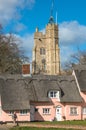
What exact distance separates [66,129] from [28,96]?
64.9 ft

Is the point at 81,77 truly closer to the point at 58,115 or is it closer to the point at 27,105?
the point at 58,115

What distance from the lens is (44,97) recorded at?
6688 centimetres

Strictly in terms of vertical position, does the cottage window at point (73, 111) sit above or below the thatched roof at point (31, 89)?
below

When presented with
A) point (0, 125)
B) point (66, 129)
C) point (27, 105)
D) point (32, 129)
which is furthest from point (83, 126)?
point (27, 105)

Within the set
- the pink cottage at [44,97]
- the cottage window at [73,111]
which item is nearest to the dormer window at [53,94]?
the pink cottage at [44,97]

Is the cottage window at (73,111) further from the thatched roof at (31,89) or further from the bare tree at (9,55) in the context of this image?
the bare tree at (9,55)

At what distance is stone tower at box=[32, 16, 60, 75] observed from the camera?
620 feet

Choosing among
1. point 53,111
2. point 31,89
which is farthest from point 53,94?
point 31,89

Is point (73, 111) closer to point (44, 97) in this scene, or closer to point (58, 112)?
point (58, 112)

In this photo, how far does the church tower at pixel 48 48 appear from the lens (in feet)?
620

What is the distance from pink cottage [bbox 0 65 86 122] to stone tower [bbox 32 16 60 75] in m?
117

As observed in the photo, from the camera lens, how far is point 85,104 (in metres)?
69.0

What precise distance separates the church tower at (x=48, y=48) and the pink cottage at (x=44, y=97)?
385 ft

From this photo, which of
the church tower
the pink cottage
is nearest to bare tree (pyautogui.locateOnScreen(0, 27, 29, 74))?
the pink cottage
